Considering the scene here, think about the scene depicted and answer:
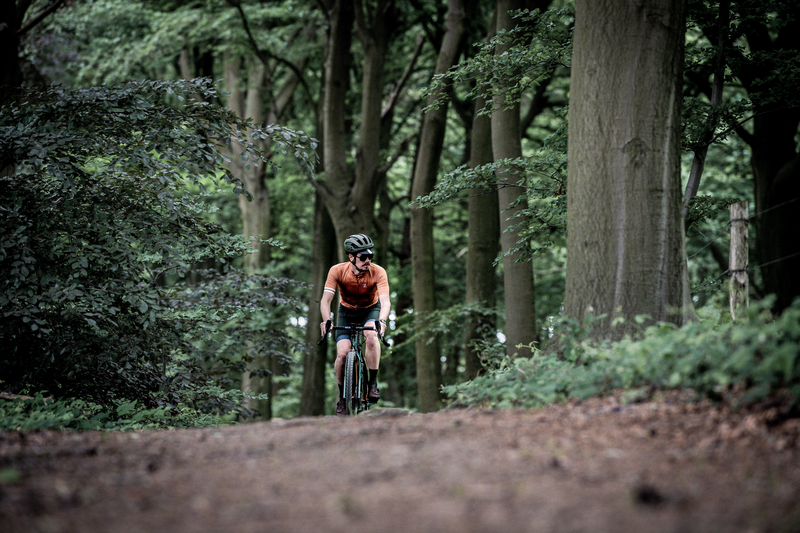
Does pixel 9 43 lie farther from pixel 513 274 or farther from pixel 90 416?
pixel 513 274

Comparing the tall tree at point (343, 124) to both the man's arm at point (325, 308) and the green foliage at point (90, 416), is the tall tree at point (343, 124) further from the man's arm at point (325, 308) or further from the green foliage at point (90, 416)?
the man's arm at point (325, 308)

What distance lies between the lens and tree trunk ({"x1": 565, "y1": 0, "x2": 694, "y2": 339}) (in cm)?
597

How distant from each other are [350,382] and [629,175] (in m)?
3.64

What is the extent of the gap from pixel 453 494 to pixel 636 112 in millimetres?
4408

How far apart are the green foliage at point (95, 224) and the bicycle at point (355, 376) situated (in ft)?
6.50

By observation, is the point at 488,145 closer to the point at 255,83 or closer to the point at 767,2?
the point at 767,2

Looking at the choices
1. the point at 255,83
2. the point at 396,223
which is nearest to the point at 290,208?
the point at 396,223

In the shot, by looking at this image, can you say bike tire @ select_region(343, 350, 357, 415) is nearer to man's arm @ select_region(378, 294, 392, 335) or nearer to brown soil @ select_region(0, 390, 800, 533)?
man's arm @ select_region(378, 294, 392, 335)

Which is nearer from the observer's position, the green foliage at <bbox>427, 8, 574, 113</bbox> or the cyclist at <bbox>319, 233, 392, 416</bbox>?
the cyclist at <bbox>319, 233, 392, 416</bbox>

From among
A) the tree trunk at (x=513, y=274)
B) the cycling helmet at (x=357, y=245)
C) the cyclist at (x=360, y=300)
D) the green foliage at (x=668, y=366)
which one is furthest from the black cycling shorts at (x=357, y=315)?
the tree trunk at (x=513, y=274)

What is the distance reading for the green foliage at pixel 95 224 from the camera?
6453 millimetres

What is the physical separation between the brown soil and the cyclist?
8.74 ft

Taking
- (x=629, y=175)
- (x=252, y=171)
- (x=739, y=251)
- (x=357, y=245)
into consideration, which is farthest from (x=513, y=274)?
(x=252, y=171)

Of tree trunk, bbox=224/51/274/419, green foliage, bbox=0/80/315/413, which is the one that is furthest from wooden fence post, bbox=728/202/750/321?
tree trunk, bbox=224/51/274/419
